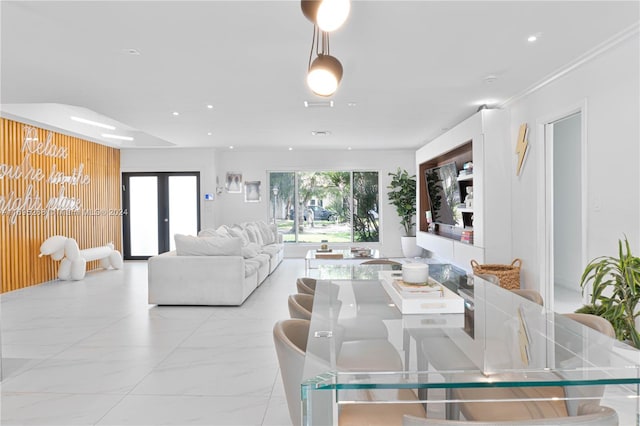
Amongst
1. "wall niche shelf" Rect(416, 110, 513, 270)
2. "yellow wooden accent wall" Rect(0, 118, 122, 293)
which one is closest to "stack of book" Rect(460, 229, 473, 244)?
"wall niche shelf" Rect(416, 110, 513, 270)

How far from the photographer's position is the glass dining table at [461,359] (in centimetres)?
109

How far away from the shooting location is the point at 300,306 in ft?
8.43

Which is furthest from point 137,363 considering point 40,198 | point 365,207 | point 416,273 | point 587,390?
point 365,207

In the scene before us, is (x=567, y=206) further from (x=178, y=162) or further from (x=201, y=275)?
(x=178, y=162)

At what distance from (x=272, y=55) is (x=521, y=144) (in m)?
3.26

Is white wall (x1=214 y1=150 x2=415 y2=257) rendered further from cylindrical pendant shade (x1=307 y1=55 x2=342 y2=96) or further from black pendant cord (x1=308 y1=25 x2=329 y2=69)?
cylindrical pendant shade (x1=307 y1=55 x2=342 y2=96)

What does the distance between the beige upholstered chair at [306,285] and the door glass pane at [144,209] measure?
7.82m

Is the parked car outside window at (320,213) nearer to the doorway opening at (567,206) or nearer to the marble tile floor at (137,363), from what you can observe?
the marble tile floor at (137,363)

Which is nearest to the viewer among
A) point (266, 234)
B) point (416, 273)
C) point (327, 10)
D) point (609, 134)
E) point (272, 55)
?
point (327, 10)

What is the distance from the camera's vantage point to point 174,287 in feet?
18.0

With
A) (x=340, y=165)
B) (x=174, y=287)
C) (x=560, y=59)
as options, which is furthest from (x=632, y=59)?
(x=340, y=165)

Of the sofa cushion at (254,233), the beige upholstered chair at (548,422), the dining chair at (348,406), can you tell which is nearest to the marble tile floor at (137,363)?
the dining chair at (348,406)

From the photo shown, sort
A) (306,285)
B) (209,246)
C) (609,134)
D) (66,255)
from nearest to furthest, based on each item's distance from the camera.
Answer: (306,285) < (609,134) < (209,246) < (66,255)

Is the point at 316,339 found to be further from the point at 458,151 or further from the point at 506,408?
the point at 458,151
